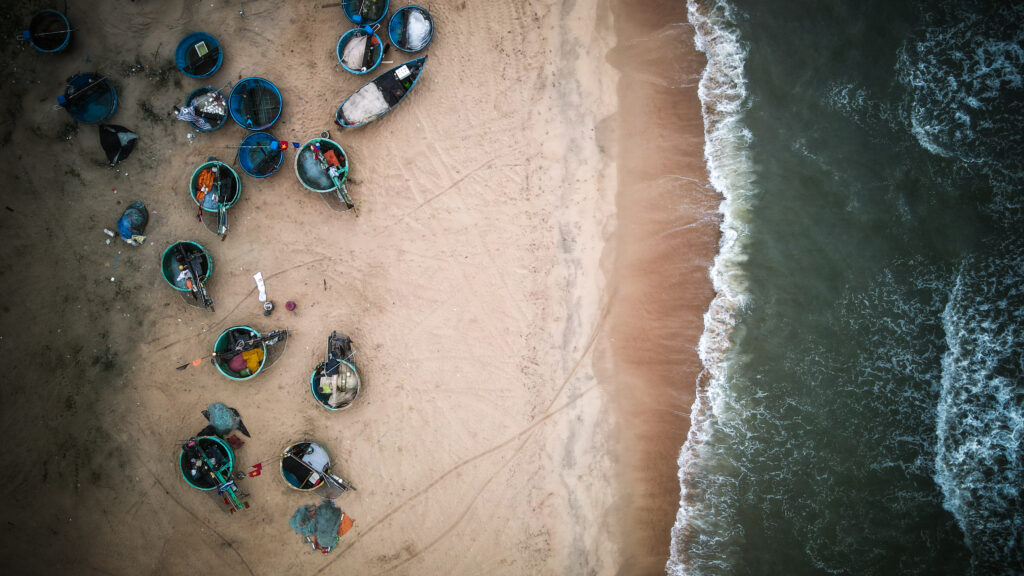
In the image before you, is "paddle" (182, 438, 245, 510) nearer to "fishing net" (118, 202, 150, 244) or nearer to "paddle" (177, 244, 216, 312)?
"paddle" (177, 244, 216, 312)

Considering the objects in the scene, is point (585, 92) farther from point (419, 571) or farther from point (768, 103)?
point (419, 571)

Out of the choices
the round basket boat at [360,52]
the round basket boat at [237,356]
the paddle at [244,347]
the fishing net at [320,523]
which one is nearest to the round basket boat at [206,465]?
the round basket boat at [237,356]

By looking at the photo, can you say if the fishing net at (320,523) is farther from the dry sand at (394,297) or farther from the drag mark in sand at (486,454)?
the drag mark in sand at (486,454)

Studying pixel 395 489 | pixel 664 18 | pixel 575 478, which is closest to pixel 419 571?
pixel 395 489

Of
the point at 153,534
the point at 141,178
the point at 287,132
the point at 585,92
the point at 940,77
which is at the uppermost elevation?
the point at 940,77

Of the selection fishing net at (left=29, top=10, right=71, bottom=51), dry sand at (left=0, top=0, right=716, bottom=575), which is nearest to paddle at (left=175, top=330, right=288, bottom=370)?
dry sand at (left=0, top=0, right=716, bottom=575)

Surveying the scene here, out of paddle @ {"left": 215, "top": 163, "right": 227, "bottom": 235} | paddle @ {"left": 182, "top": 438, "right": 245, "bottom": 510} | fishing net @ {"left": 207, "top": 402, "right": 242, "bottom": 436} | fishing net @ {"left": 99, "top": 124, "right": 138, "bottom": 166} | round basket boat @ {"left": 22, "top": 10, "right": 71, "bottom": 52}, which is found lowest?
paddle @ {"left": 182, "top": 438, "right": 245, "bottom": 510}
